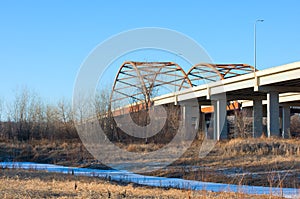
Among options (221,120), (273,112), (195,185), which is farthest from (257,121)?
(195,185)

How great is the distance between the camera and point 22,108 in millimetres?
45344

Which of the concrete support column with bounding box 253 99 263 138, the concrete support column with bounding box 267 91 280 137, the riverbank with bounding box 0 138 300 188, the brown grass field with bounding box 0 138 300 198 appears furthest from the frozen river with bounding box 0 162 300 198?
the concrete support column with bounding box 253 99 263 138

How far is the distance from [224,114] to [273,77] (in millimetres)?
11805

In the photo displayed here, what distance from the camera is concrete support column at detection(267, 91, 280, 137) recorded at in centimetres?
3541

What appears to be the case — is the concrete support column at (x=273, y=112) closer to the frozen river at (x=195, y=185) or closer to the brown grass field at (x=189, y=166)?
the brown grass field at (x=189, y=166)

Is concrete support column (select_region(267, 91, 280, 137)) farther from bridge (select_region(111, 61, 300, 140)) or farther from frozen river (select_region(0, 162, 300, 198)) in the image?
frozen river (select_region(0, 162, 300, 198))

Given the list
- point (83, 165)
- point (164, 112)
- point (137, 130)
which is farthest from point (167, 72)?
point (83, 165)

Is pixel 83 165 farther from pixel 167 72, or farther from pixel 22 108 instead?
pixel 167 72

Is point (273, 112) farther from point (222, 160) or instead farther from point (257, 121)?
point (222, 160)

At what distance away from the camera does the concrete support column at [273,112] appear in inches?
1394

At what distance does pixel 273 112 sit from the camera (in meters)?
35.8

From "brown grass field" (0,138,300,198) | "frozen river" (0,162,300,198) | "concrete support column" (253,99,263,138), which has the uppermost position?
"concrete support column" (253,99,263,138)

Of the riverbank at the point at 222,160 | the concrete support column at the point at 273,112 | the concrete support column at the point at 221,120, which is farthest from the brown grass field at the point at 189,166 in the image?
the concrete support column at the point at 221,120

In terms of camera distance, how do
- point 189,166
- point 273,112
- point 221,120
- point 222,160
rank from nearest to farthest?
point 189,166 → point 222,160 → point 273,112 → point 221,120
